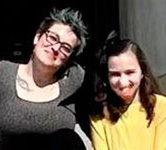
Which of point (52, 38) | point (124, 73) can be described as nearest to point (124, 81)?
point (124, 73)

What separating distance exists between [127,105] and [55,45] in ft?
1.37

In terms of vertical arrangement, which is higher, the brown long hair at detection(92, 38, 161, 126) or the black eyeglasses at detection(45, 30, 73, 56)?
the black eyeglasses at detection(45, 30, 73, 56)

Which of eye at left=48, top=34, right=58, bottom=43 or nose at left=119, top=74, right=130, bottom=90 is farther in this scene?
eye at left=48, top=34, right=58, bottom=43

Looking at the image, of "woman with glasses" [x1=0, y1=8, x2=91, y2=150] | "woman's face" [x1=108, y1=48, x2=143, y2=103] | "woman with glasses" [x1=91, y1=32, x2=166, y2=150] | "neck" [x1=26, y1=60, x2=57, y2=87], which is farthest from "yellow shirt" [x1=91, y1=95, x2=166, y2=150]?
"neck" [x1=26, y1=60, x2=57, y2=87]

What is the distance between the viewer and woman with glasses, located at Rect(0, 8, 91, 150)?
3152 mm

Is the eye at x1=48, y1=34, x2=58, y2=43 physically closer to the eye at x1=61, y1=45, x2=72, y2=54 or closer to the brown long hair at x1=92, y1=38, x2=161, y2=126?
the eye at x1=61, y1=45, x2=72, y2=54

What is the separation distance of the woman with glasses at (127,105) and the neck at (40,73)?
233 mm

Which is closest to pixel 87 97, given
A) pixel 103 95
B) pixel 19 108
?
pixel 103 95

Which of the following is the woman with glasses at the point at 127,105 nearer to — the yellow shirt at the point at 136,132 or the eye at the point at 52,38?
the yellow shirt at the point at 136,132

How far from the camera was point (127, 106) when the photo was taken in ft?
10.3

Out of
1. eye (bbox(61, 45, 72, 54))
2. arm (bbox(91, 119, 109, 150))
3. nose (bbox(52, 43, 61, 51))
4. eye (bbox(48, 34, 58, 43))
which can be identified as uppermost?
eye (bbox(48, 34, 58, 43))

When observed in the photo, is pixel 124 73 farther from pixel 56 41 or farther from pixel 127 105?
pixel 56 41

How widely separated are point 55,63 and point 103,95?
26 centimetres

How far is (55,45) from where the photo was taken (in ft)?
10.2
